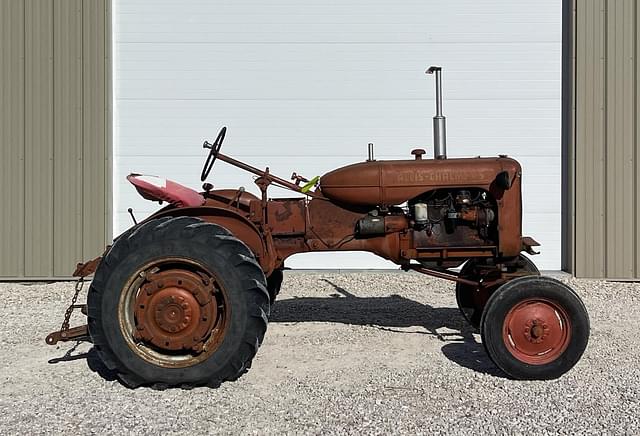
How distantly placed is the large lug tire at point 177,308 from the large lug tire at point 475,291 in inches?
79.3

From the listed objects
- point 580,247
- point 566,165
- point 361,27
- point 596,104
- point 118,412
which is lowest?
point 118,412

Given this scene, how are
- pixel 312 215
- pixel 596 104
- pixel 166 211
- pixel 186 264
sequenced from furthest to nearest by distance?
pixel 596 104, pixel 312 215, pixel 166 211, pixel 186 264

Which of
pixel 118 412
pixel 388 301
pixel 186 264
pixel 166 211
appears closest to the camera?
pixel 118 412

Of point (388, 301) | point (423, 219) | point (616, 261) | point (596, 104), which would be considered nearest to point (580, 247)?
point (616, 261)

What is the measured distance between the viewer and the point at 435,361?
505 cm

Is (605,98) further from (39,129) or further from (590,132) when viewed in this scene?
(39,129)

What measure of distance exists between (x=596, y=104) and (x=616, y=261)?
218cm

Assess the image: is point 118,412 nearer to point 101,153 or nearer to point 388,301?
point 388,301

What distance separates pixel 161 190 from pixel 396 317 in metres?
3.01

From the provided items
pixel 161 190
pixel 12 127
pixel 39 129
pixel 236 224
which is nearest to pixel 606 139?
pixel 236 224

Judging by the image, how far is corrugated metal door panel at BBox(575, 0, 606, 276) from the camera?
9.31 m

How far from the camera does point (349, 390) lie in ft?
14.3

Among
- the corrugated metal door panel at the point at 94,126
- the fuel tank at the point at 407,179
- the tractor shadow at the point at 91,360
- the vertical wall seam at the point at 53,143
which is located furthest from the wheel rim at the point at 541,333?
the vertical wall seam at the point at 53,143

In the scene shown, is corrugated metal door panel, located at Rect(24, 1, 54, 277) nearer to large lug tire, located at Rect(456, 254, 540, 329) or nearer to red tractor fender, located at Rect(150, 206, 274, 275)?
red tractor fender, located at Rect(150, 206, 274, 275)
